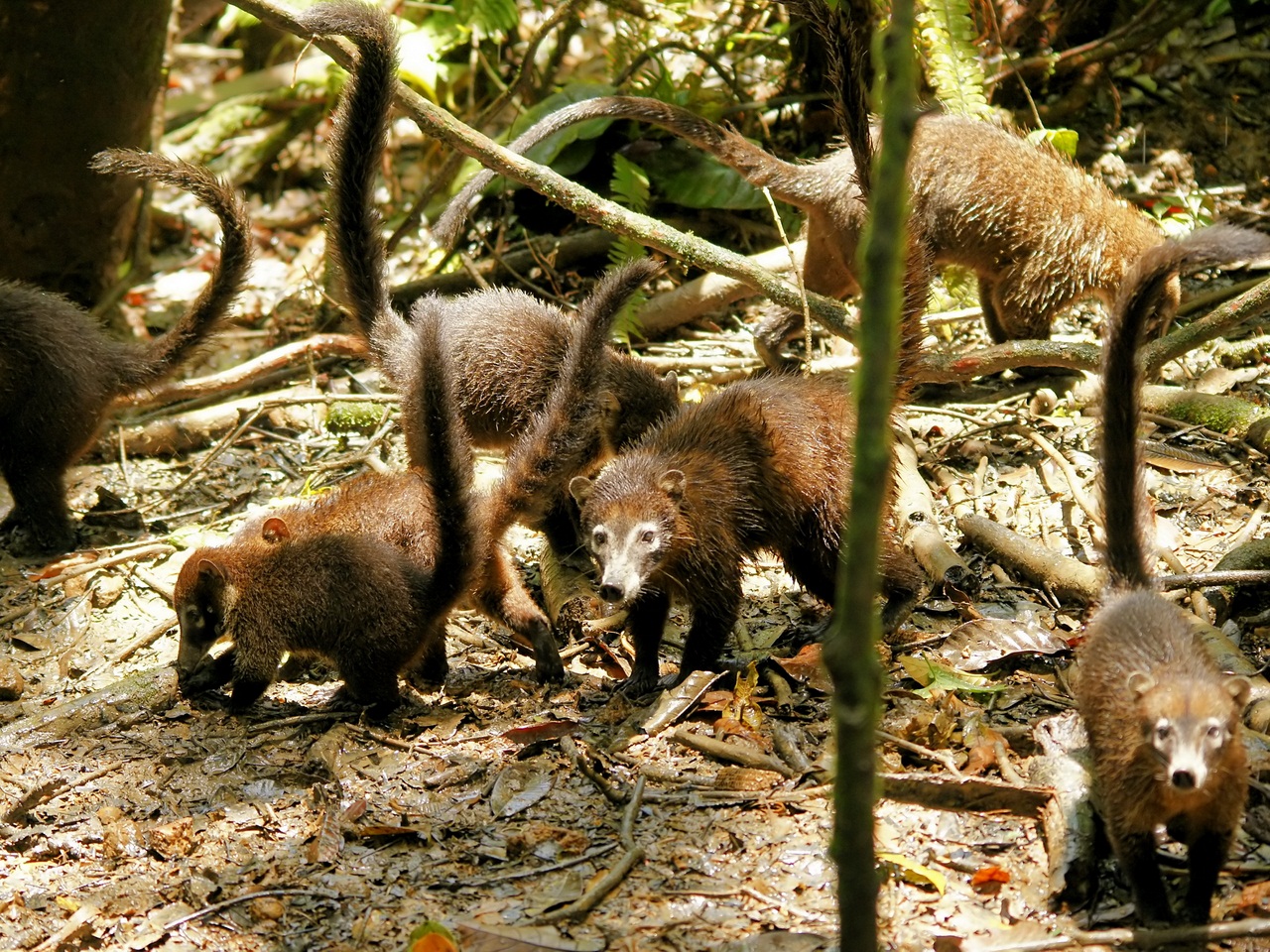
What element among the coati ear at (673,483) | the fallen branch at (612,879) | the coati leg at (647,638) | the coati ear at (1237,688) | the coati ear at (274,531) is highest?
the coati ear at (673,483)

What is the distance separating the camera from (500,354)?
6.78 metres

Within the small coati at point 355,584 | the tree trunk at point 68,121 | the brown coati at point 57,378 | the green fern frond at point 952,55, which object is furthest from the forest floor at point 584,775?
the green fern frond at point 952,55

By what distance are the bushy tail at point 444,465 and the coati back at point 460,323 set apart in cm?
83

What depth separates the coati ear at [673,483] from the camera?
552cm

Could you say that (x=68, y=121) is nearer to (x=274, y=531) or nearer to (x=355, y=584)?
(x=274, y=531)

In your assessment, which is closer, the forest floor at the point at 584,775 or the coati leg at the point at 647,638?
the forest floor at the point at 584,775

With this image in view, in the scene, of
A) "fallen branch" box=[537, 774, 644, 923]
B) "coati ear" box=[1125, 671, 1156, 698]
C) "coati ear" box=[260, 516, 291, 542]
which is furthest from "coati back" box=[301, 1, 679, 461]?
"coati ear" box=[1125, 671, 1156, 698]

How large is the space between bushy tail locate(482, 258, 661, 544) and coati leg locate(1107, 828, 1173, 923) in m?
2.92

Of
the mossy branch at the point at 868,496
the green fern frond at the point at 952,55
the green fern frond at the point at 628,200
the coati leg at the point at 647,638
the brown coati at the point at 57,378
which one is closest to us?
the mossy branch at the point at 868,496

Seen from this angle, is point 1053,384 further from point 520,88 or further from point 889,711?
point 520,88

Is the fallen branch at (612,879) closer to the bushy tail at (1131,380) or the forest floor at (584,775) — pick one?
the forest floor at (584,775)

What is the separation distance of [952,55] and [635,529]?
15.0ft

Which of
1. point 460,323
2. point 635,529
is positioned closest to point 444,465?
point 635,529

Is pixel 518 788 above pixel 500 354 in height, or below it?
below
